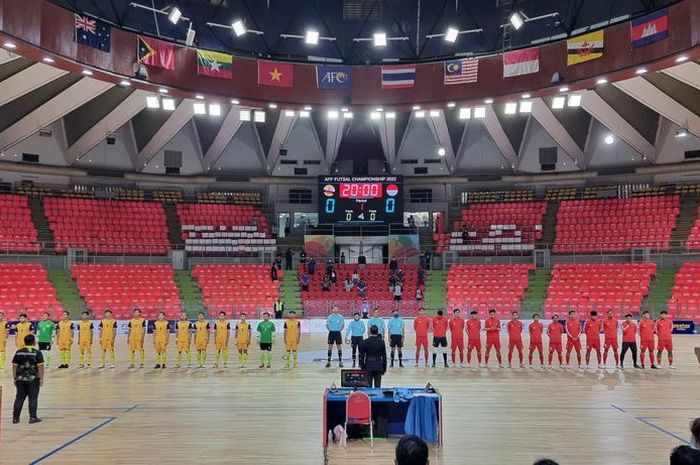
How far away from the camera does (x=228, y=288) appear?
33688mm

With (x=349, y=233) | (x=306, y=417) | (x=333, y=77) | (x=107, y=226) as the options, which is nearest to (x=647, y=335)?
(x=306, y=417)

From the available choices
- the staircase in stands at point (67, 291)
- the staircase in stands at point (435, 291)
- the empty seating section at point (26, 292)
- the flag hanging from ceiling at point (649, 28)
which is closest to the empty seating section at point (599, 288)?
the staircase in stands at point (435, 291)

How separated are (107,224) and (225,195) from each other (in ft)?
28.1

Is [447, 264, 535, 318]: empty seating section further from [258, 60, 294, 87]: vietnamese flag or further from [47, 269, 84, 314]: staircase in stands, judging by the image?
[47, 269, 84, 314]: staircase in stands

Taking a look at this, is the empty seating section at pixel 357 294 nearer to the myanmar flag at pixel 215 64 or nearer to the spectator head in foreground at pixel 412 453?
the myanmar flag at pixel 215 64

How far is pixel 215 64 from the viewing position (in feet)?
85.0

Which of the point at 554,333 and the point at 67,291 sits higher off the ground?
the point at 67,291

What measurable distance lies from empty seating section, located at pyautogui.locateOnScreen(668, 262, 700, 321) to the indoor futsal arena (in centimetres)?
14

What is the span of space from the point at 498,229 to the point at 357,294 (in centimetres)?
1114

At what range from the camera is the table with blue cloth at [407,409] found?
376 inches

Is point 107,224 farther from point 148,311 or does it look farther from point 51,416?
point 51,416

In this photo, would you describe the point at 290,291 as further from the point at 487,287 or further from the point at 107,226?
the point at 107,226

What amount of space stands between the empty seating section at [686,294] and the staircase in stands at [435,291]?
1167 centimetres

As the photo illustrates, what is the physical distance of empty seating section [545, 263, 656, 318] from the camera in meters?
30.2
